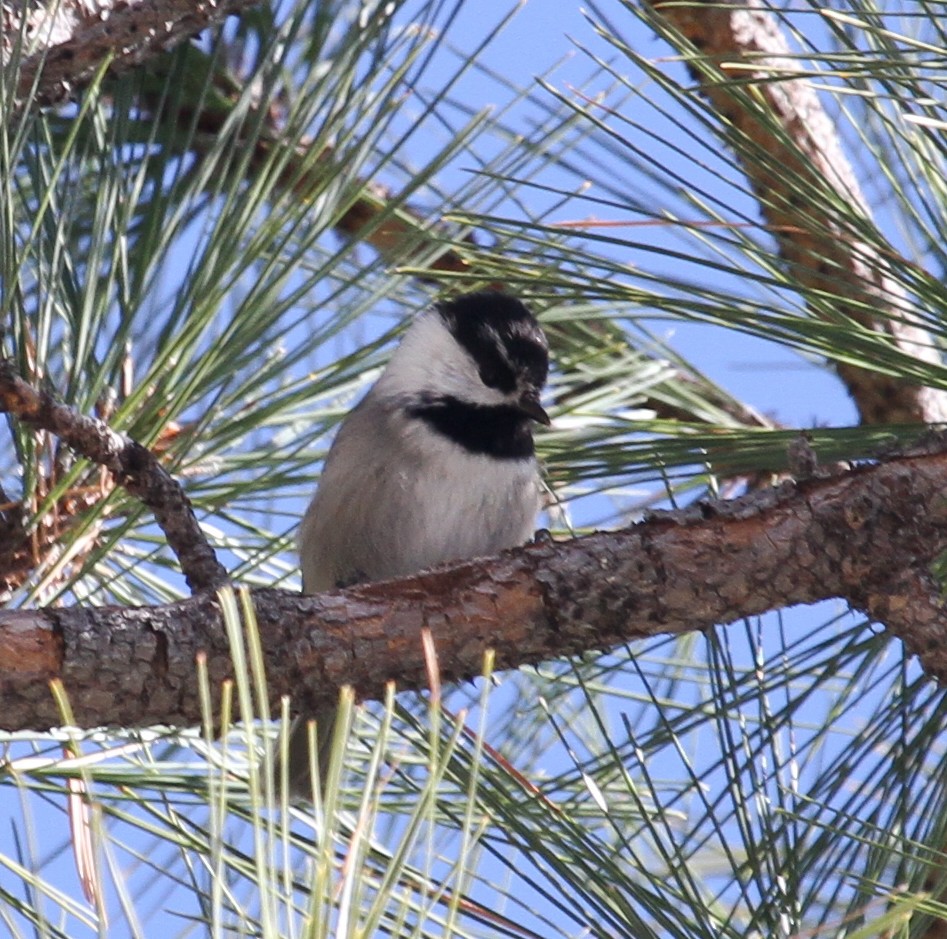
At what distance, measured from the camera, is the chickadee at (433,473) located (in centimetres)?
271

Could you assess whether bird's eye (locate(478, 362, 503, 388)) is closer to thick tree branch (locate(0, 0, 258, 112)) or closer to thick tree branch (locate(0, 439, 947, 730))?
thick tree branch (locate(0, 0, 258, 112))

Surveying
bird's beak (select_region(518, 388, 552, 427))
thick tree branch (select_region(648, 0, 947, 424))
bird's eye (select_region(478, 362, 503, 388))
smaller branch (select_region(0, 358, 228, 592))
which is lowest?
smaller branch (select_region(0, 358, 228, 592))

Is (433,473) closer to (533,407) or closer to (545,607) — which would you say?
(533,407)

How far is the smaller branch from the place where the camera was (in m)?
1.88

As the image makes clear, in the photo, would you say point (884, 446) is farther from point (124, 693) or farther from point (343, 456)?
point (343, 456)

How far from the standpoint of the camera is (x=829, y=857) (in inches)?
69.8

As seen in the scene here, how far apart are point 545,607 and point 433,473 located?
3.22 ft

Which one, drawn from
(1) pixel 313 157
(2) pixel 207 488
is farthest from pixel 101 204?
(2) pixel 207 488

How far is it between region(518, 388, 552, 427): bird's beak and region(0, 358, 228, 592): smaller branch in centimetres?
90

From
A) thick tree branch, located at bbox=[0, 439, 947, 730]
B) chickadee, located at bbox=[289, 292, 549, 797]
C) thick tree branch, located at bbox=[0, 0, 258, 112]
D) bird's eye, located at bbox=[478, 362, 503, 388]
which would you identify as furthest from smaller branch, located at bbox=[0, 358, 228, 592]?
bird's eye, located at bbox=[478, 362, 503, 388]

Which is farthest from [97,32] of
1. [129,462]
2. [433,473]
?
[433,473]

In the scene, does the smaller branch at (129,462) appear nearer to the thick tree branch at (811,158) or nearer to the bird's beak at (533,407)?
the bird's beak at (533,407)

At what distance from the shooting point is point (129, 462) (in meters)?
1.91

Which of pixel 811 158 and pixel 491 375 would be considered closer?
pixel 811 158
